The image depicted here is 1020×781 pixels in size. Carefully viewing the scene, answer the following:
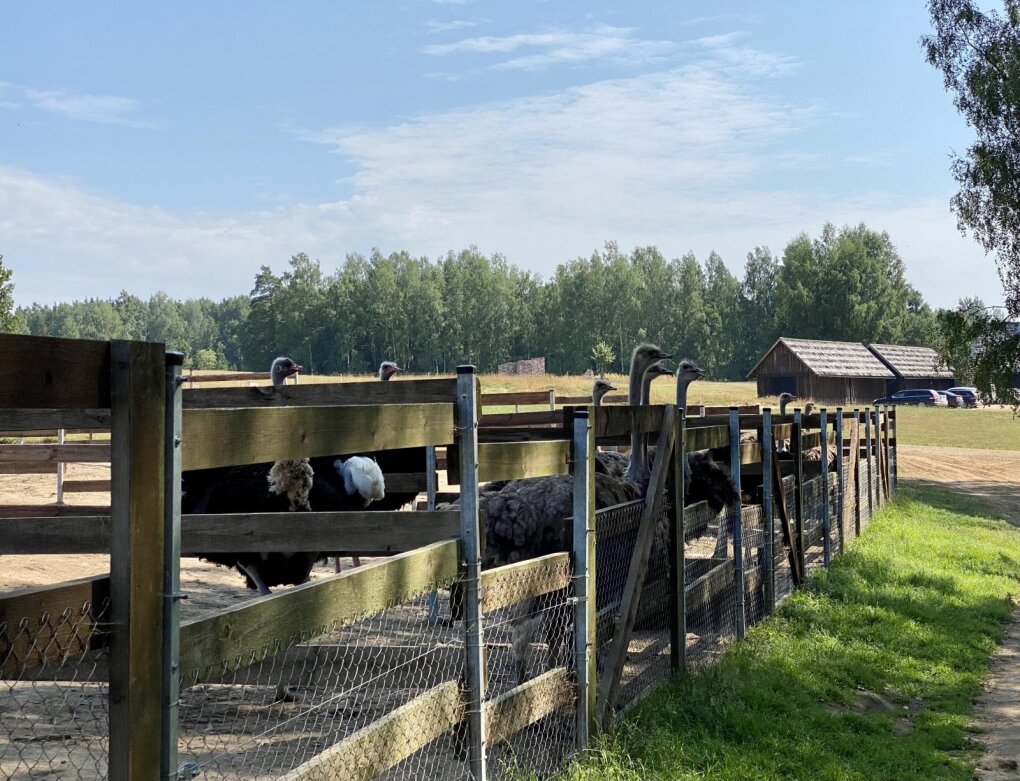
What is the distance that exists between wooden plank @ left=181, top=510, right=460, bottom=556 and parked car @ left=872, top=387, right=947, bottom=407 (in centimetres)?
6726

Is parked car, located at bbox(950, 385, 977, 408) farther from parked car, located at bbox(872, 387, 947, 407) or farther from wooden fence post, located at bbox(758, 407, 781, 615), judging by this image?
wooden fence post, located at bbox(758, 407, 781, 615)

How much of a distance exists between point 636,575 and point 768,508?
3.60 metres

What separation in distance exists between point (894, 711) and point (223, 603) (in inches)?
208

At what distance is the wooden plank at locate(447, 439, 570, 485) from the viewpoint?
448cm

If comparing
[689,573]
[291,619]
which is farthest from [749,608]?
[291,619]

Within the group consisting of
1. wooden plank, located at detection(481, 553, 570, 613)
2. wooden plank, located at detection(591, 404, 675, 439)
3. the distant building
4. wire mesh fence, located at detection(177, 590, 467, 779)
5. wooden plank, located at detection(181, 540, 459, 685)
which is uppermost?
the distant building

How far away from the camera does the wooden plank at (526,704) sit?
4488 millimetres

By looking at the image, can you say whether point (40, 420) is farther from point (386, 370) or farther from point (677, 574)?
point (386, 370)

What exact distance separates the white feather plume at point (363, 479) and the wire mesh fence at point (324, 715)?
2.89 feet

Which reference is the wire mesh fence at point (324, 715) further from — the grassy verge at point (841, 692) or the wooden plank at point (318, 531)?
the grassy verge at point (841, 692)

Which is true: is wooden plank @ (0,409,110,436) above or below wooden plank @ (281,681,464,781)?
above

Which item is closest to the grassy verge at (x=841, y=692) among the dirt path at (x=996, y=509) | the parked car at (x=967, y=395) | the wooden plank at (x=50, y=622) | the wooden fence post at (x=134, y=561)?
the dirt path at (x=996, y=509)

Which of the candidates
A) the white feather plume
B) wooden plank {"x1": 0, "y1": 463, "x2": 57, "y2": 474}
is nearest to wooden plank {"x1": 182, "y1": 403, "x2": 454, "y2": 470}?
the white feather plume

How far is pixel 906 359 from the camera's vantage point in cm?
7638
